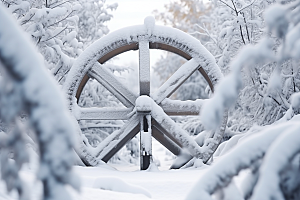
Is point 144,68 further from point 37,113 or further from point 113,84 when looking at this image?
point 37,113

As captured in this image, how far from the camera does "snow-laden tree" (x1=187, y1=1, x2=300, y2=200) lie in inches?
51.6

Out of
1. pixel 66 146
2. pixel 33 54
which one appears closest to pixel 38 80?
pixel 33 54

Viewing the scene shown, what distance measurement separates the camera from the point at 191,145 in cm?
557

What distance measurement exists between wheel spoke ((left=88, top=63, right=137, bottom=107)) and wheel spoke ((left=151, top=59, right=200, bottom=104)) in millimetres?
392

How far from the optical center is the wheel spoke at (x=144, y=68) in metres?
5.69

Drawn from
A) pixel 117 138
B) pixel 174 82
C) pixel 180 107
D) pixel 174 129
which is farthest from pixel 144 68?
pixel 117 138

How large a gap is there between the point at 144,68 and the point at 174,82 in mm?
530

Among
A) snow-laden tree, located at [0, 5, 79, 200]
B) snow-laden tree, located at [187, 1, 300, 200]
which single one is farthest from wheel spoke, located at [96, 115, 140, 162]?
snow-laden tree, located at [0, 5, 79, 200]

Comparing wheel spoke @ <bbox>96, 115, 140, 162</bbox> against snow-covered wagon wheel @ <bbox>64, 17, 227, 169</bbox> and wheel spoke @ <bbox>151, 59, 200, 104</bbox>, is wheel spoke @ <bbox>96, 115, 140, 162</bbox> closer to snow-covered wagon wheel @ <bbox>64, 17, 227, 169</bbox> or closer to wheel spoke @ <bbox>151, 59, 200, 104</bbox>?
snow-covered wagon wheel @ <bbox>64, 17, 227, 169</bbox>

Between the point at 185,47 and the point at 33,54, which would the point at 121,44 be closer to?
the point at 185,47

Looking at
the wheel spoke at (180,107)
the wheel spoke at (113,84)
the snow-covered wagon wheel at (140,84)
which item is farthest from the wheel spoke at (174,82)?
the wheel spoke at (113,84)

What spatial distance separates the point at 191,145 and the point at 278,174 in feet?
13.9

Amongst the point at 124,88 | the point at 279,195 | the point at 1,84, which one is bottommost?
the point at 279,195

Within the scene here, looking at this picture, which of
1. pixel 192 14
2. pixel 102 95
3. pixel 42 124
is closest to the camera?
pixel 42 124
